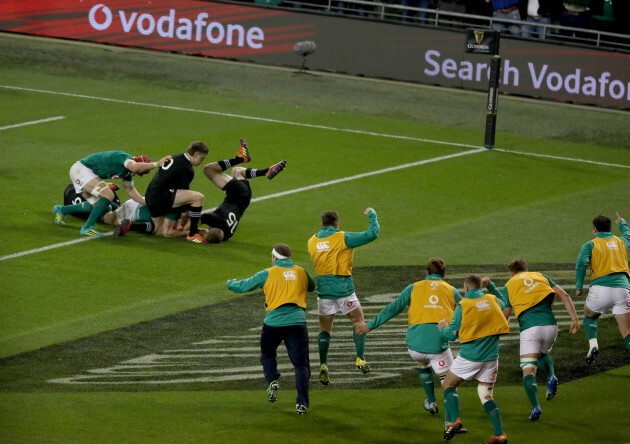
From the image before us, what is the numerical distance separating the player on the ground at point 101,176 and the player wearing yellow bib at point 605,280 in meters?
8.08

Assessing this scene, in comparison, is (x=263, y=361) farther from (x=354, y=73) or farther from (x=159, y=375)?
(x=354, y=73)

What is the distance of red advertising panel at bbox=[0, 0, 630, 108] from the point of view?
31.8 metres

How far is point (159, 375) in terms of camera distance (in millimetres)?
14445

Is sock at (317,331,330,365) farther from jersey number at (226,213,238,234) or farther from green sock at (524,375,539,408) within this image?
jersey number at (226,213,238,234)

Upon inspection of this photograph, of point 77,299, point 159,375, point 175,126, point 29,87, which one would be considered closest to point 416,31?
point 175,126

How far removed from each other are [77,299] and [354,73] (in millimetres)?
18979

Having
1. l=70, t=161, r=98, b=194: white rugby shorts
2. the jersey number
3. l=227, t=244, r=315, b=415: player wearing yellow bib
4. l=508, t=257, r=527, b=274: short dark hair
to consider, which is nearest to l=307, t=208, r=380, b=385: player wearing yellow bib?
l=227, t=244, r=315, b=415: player wearing yellow bib

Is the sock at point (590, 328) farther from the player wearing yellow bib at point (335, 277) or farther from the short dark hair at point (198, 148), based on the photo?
the short dark hair at point (198, 148)

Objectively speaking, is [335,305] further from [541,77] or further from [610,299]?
[541,77]

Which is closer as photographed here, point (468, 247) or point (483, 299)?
point (483, 299)

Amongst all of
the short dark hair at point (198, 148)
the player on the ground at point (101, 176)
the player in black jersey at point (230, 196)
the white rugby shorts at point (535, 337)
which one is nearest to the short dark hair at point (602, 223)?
the white rugby shorts at point (535, 337)

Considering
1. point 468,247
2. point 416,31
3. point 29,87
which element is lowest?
point 468,247

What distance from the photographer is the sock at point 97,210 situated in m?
20.5

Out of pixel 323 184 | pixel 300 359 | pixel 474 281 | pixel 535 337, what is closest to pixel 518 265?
pixel 535 337
